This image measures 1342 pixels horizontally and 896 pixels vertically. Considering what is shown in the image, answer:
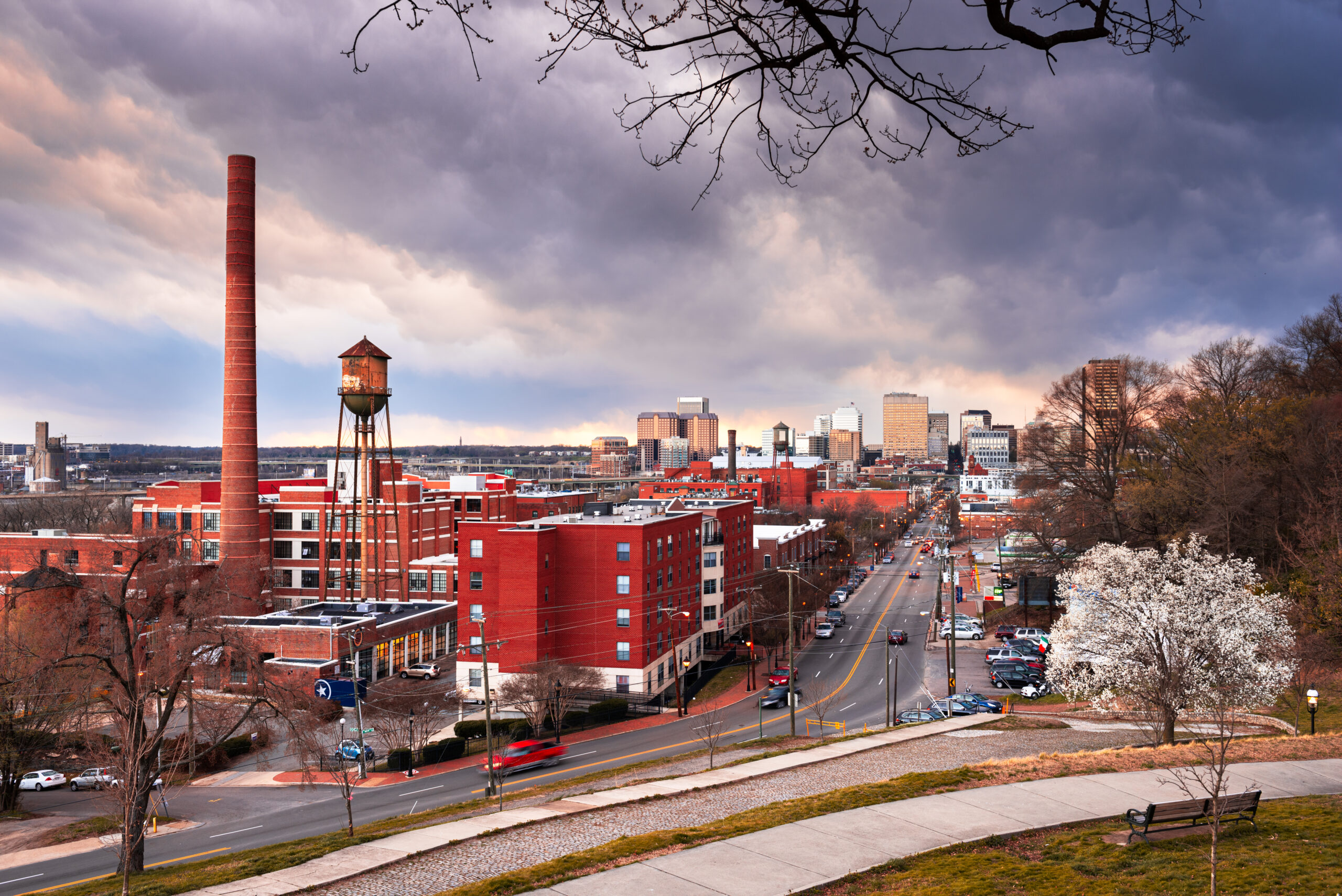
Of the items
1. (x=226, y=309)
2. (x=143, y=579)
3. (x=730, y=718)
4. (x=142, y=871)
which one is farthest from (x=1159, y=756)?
(x=226, y=309)

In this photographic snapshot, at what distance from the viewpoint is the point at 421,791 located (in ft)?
117

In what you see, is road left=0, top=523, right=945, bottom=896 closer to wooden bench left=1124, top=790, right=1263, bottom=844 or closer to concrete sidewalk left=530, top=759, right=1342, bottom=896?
concrete sidewalk left=530, top=759, right=1342, bottom=896

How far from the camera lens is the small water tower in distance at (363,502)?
69.0 meters

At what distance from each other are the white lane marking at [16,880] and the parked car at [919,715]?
109 ft

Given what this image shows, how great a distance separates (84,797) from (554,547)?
85.6ft

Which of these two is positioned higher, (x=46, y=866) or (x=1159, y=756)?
(x=1159, y=756)

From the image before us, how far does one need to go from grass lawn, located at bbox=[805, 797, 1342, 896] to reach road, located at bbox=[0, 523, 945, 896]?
23746mm

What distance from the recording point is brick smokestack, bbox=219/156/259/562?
6431 centimetres

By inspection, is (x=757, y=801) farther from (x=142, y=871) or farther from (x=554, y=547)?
(x=554, y=547)

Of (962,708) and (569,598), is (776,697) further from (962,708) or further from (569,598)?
(569,598)

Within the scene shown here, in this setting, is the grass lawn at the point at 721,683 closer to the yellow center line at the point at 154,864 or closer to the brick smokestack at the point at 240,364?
the yellow center line at the point at 154,864

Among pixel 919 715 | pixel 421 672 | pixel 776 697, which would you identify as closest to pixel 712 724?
pixel 919 715

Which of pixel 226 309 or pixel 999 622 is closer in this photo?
pixel 226 309

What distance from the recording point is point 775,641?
64062 mm
